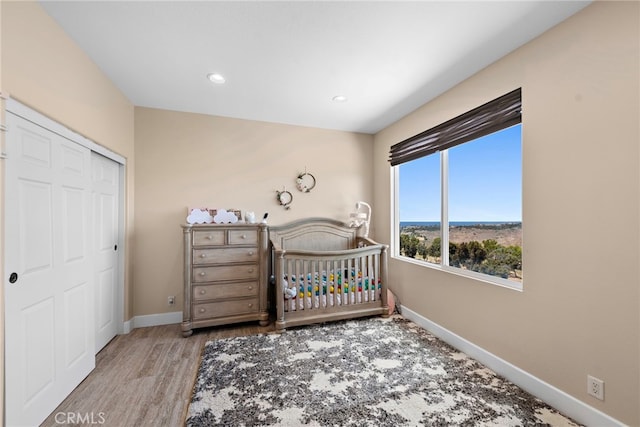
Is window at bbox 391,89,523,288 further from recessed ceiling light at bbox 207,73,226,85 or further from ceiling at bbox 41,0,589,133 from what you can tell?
recessed ceiling light at bbox 207,73,226,85

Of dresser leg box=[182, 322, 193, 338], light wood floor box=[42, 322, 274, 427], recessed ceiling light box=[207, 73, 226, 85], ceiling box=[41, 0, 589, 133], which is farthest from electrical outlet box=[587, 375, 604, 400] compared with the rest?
recessed ceiling light box=[207, 73, 226, 85]

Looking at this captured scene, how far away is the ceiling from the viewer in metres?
1.57

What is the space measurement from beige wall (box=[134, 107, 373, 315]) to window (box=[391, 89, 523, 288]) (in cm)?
104

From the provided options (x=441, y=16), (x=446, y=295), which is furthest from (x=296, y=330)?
(x=441, y=16)

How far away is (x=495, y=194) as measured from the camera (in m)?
2.29

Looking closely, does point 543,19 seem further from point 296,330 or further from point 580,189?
point 296,330

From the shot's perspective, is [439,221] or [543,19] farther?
[439,221]

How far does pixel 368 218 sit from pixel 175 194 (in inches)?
102

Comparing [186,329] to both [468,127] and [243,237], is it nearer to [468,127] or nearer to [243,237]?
[243,237]

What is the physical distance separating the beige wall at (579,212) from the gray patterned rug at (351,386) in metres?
0.37

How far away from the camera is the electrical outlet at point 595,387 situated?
1.48m

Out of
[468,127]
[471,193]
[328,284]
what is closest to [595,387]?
[471,193]

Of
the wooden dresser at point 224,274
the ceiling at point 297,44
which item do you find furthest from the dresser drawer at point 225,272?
the ceiling at point 297,44

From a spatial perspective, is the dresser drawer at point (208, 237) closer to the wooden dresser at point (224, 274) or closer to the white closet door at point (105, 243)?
the wooden dresser at point (224, 274)
